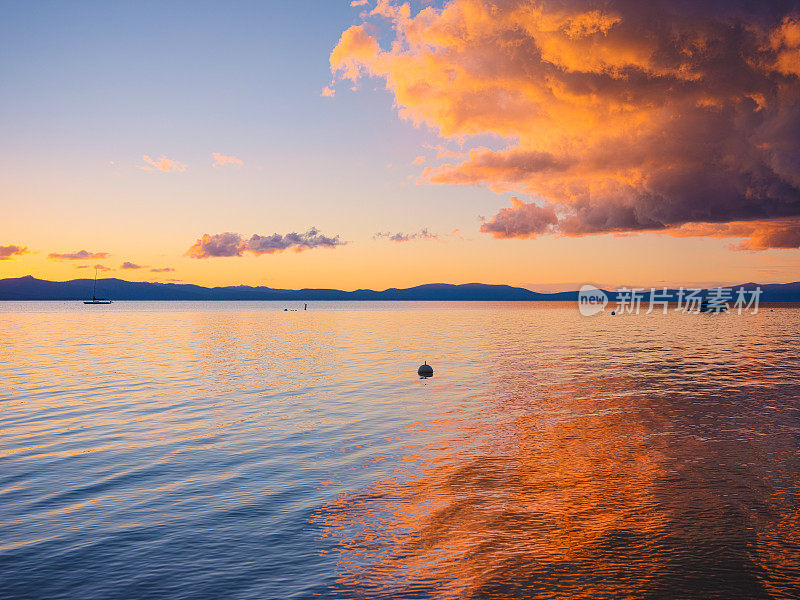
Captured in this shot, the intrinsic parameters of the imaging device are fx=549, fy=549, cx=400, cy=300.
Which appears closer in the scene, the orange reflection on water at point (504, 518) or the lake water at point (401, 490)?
the orange reflection on water at point (504, 518)

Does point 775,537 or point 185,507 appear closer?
point 775,537

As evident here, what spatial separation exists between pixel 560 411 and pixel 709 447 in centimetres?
930

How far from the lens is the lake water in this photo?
12.9 meters

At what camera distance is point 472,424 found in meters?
29.5

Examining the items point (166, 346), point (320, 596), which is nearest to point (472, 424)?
point (320, 596)

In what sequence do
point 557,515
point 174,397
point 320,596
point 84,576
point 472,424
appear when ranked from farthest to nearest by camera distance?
1. point 174,397
2. point 472,424
3. point 557,515
4. point 84,576
5. point 320,596

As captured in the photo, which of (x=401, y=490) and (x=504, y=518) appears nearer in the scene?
(x=504, y=518)

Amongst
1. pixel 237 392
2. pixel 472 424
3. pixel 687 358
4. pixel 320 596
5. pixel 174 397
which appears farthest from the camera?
pixel 687 358

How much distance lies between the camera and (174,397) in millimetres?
38594

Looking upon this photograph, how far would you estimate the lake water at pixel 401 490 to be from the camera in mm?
12852

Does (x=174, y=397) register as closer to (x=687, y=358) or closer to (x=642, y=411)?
(x=642, y=411)

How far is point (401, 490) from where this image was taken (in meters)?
18.9

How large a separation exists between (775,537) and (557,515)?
5655 mm

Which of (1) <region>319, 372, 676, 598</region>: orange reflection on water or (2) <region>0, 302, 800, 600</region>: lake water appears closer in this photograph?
(1) <region>319, 372, 676, 598</region>: orange reflection on water
